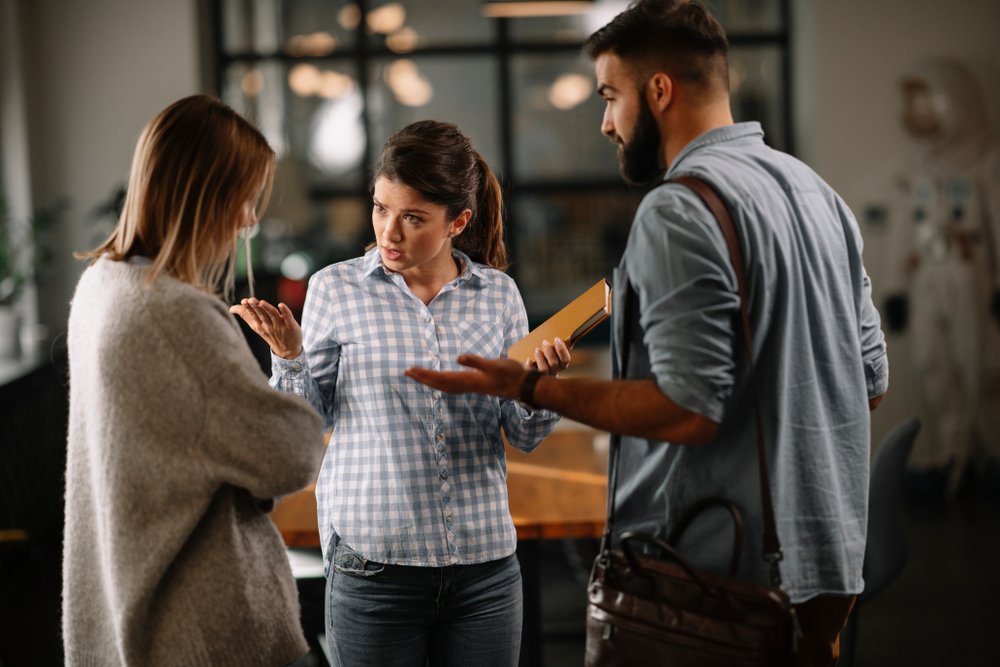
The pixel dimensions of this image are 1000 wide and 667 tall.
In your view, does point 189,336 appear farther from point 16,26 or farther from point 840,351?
point 16,26

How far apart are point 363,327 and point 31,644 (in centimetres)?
260

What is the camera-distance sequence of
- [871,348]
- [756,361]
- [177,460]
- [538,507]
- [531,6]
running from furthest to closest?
1. [531,6]
2. [538,507]
3. [871,348]
4. [756,361]
5. [177,460]

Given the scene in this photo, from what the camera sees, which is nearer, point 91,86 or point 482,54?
A: point 91,86

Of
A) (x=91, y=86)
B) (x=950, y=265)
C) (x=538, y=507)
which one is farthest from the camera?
(x=91, y=86)

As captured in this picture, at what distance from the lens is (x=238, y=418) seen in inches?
53.2

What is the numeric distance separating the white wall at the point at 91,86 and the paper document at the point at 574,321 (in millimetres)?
4676

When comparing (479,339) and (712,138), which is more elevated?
(712,138)

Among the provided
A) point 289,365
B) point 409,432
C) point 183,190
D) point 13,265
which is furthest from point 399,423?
point 13,265

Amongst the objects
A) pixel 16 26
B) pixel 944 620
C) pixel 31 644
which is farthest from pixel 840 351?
pixel 16 26

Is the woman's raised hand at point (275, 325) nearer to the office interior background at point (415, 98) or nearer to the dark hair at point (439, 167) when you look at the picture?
the dark hair at point (439, 167)

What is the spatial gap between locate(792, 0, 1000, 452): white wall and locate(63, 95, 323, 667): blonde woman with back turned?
16.7ft

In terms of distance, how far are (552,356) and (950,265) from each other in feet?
14.8

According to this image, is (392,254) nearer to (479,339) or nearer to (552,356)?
(479,339)

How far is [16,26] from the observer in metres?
5.42
